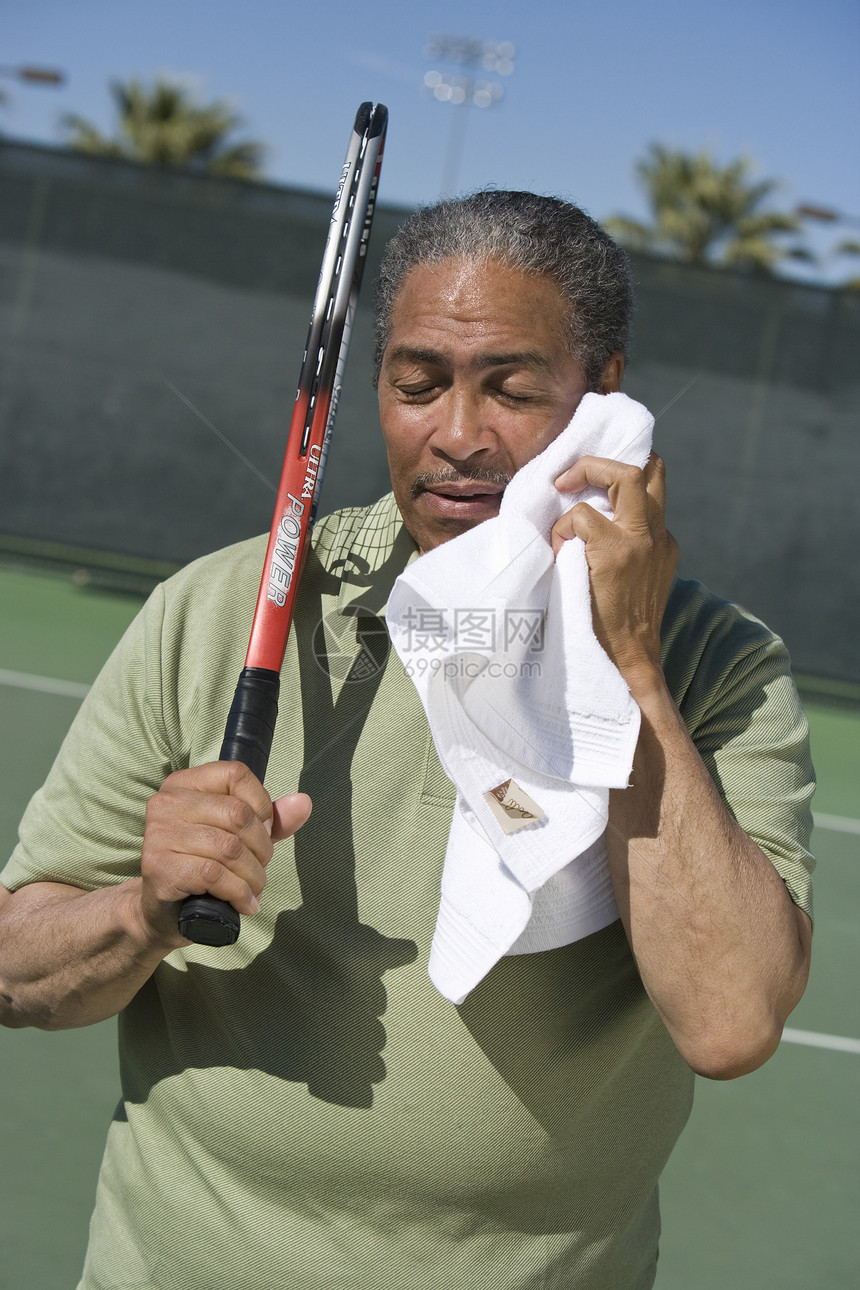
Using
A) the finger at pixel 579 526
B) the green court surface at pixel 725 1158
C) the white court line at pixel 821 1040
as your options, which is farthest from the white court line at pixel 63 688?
the finger at pixel 579 526

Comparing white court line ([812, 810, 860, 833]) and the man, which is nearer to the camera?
the man

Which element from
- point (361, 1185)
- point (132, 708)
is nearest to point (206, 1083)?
point (361, 1185)

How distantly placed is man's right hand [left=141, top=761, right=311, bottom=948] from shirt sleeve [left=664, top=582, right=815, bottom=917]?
562mm

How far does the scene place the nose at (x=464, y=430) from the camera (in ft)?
5.51

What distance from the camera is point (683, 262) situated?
11367mm

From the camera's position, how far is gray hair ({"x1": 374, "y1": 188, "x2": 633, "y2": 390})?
169 centimetres

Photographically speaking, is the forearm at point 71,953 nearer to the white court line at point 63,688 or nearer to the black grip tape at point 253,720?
the black grip tape at point 253,720

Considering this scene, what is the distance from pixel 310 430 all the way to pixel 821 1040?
357 cm

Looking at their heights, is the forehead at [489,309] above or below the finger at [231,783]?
above

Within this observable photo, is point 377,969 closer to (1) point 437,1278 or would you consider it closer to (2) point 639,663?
(1) point 437,1278

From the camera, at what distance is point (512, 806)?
1.46 m

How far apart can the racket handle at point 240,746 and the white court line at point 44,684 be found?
19.7ft

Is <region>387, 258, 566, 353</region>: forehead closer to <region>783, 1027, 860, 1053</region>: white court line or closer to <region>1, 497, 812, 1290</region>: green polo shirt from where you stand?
<region>1, 497, 812, 1290</region>: green polo shirt

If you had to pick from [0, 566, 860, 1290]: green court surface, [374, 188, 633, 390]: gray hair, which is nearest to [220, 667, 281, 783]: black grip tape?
[374, 188, 633, 390]: gray hair
